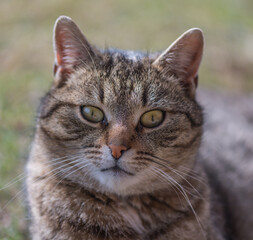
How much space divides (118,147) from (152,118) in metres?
0.35

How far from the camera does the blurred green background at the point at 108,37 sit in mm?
4860

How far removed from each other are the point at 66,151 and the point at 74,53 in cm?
66

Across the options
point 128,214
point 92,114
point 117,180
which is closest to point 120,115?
point 92,114

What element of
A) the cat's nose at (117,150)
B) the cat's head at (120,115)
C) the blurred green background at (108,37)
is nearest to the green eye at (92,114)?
the cat's head at (120,115)

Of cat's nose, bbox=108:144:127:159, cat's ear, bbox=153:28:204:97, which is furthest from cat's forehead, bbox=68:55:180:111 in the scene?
cat's nose, bbox=108:144:127:159

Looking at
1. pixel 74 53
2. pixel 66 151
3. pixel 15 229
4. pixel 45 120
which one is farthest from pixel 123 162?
pixel 15 229

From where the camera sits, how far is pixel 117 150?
2082mm

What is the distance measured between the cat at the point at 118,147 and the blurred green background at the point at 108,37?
1.50 metres

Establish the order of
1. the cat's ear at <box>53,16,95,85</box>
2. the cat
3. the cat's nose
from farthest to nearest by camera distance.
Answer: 1. the cat's ear at <box>53,16,95,85</box>
2. the cat
3. the cat's nose

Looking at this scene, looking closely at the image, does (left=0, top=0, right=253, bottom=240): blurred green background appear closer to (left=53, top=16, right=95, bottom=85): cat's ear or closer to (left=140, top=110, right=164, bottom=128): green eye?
(left=53, top=16, right=95, bottom=85): cat's ear

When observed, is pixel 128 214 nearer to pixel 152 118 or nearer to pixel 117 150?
pixel 117 150

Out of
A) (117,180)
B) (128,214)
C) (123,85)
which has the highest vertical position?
(123,85)

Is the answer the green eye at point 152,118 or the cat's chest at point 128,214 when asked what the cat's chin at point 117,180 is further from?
the green eye at point 152,118

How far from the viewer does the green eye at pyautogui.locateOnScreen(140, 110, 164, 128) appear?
7.49 feet
